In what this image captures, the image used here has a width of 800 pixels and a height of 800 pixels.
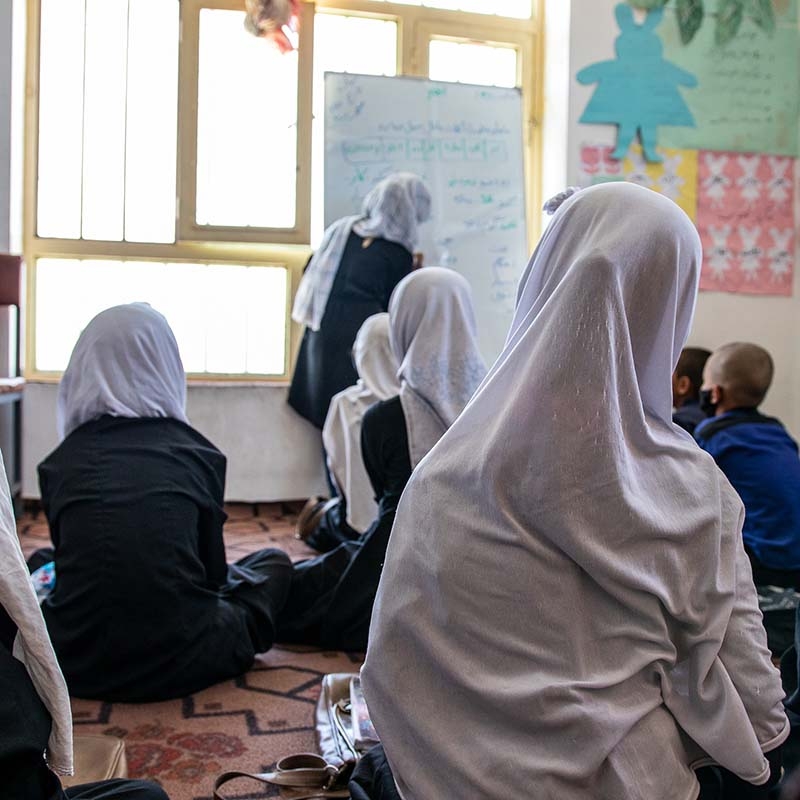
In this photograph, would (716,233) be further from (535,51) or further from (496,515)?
(496,515)

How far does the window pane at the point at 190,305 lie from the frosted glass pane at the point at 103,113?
20cm

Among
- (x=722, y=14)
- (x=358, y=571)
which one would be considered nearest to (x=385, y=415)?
(x=358, y=571)

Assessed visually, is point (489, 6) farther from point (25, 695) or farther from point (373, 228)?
point (25, 695)

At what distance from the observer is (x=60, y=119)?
3.92 meters

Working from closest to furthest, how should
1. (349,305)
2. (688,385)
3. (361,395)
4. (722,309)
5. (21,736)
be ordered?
(21,736), (361,395), (688,385), (349,305), (722,309)

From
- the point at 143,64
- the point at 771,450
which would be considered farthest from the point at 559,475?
the point at 143,64

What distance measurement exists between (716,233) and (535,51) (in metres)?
1.23

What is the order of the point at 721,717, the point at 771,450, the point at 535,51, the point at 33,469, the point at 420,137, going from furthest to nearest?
1. the point at 535,51
2. the point at 420,137
3. the point at 33,469
4. the point at 771,450
5. the point at 721,717

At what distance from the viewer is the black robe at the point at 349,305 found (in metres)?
3.81

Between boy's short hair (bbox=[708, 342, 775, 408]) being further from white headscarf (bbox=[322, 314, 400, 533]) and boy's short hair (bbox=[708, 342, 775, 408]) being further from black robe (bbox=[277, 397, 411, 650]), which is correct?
white headscarf (bbox=[322, 314, 400, 533])

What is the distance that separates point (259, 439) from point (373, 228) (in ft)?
3.40

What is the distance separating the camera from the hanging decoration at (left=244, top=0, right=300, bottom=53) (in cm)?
384

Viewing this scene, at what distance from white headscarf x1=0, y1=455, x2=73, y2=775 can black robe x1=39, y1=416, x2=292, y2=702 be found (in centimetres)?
84

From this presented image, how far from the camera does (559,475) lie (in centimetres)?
102
